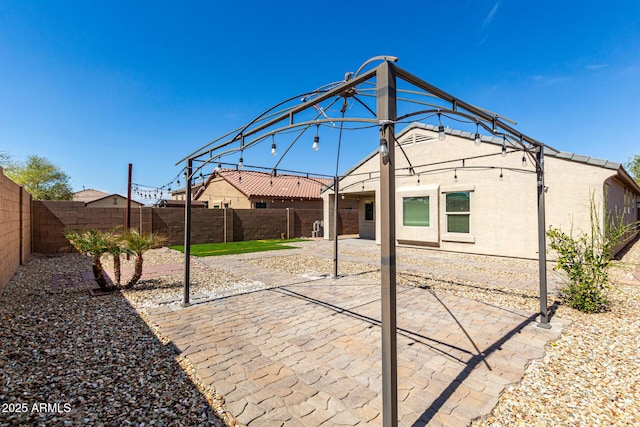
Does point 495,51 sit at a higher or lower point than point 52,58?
higher

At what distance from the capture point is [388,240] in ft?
6.49

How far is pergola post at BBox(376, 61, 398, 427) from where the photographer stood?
197 cm

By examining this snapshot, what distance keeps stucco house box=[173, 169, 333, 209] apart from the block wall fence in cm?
317

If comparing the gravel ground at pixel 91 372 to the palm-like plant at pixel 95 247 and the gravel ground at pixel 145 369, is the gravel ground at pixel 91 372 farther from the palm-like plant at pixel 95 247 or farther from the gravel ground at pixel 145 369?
the palm-like plant at pixel 95 247

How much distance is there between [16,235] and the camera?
7.44m

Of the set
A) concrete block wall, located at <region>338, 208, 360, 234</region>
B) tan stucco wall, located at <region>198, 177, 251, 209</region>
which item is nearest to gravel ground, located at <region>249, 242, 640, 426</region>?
concrete block wall, located at <region>338, 208, 360, 234</region>

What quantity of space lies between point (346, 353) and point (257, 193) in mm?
18100

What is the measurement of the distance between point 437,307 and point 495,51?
9.94 m

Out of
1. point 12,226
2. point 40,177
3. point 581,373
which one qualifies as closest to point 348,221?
point 12,226

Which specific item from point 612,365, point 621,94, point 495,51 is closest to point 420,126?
point 495,51

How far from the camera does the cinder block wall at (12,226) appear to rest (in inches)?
218

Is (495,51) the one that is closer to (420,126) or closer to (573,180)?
(420,126)

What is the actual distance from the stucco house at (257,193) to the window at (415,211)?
8.33 metres

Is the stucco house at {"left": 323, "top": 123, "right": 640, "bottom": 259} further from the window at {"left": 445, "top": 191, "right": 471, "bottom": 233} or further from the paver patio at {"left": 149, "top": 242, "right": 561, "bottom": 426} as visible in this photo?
→ the paver patio at {"left": 149, "top": 242, "right": 561, "bottom": 426}
